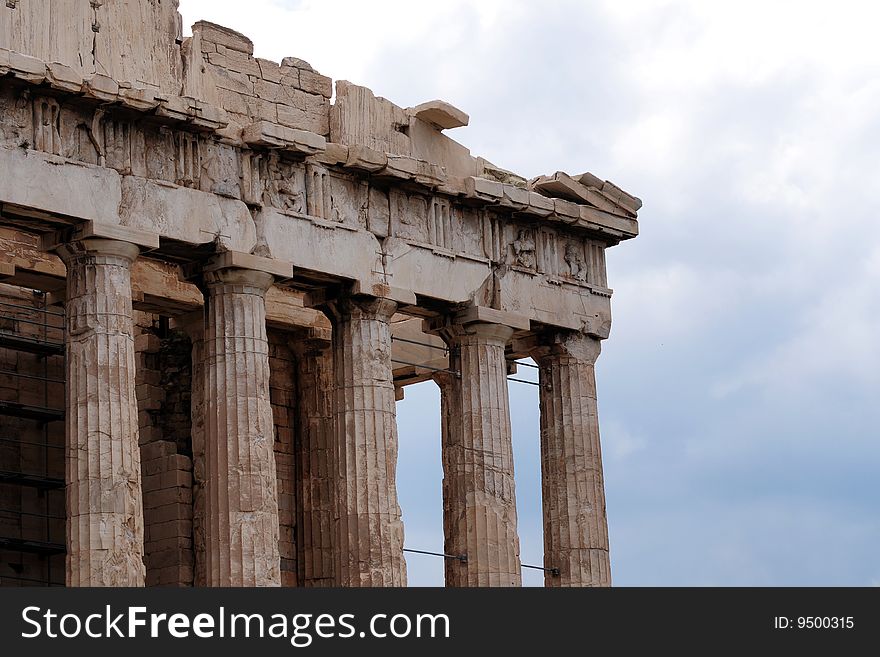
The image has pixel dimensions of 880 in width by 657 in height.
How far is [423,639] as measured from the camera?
26.7 m

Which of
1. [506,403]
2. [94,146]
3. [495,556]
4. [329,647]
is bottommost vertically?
[329,647]

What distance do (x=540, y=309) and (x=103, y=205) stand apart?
804 centimetres

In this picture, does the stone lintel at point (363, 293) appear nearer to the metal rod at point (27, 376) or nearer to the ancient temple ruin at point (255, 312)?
the ancient temple ruin at point (255, 312)

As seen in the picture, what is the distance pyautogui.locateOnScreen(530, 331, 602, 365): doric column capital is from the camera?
3716 centimetres

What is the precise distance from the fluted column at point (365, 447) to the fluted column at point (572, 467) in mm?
3444

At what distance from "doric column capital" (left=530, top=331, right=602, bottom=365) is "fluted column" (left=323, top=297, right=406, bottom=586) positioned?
3.39m

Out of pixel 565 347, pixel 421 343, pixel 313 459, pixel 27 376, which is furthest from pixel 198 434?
pixel 565 347

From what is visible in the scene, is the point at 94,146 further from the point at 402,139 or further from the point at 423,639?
the point at 423,639

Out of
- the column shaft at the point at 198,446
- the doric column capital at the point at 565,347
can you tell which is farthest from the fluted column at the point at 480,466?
the column shaft at the point at 198,446

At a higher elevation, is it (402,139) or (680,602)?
(402,139)

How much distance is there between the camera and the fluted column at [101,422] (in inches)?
1203

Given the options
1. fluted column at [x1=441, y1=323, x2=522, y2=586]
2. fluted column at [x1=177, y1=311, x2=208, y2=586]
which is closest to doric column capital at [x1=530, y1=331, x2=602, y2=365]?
fluted column at [x1=441, y1=323, x2=522, y2=586]

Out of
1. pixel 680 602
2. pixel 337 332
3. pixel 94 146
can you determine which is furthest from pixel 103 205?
pixel 680 602

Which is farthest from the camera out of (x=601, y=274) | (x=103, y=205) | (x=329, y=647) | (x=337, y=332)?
(x=601, y=274)
